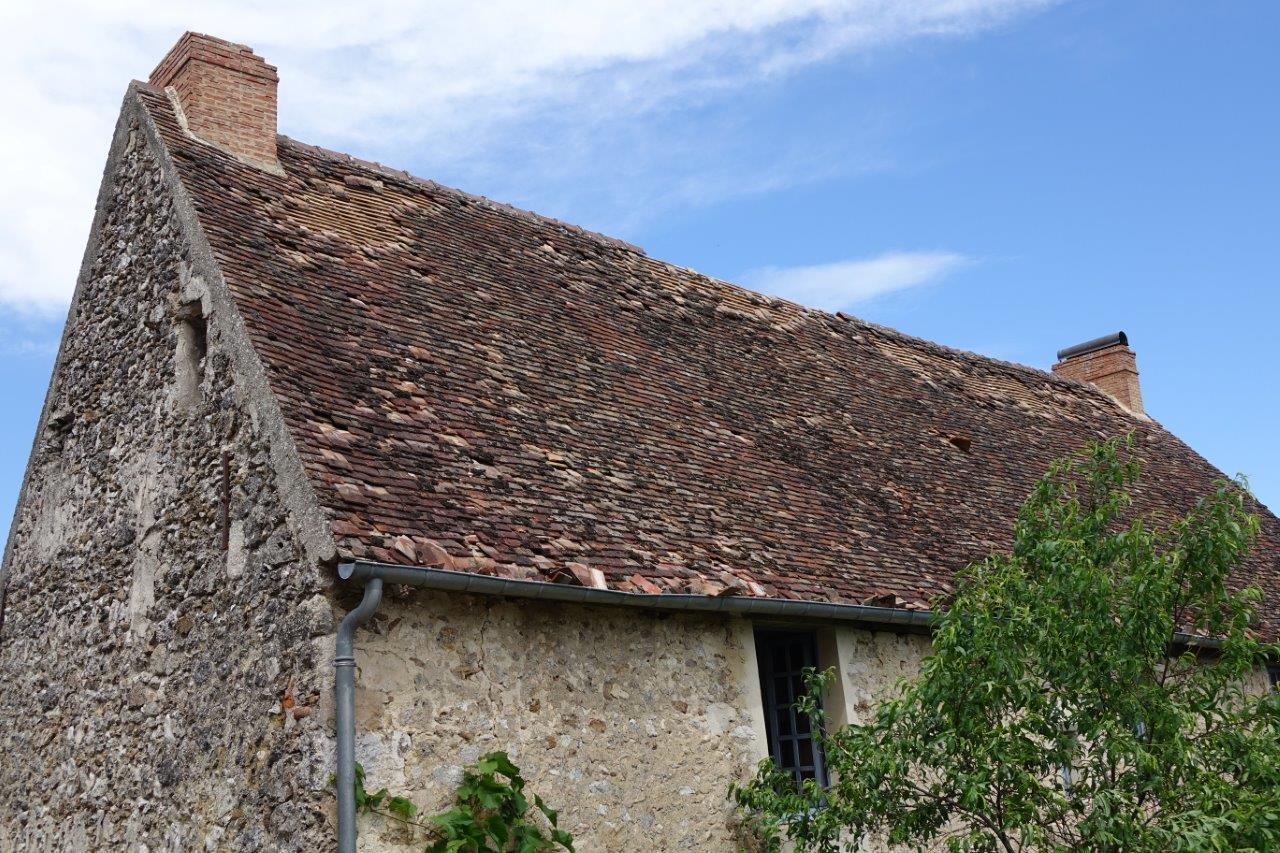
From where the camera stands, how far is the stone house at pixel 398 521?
6.84 metres

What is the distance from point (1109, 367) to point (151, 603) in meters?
14.9

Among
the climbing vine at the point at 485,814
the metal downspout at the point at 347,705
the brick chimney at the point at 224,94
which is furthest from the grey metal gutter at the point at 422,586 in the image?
the brick chimney at the point at 224,94

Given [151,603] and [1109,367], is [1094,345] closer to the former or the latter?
[1109,367]

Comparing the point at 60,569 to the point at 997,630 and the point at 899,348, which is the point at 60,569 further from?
the point at 899,348

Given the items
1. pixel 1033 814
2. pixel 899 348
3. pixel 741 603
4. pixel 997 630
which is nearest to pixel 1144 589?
pixel 997 630

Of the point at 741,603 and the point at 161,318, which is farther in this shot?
the point at 161,318

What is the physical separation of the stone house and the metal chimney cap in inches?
291

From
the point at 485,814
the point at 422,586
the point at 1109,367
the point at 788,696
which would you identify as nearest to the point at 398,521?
the point at 422,586

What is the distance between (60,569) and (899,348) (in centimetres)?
1002

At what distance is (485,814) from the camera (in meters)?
6.69

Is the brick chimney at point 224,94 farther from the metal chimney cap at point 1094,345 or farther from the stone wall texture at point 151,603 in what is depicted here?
the metal chimney cap at point 1094,345

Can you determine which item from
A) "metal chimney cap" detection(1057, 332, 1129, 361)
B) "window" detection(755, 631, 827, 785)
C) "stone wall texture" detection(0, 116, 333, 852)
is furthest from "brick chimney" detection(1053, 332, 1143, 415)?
"stone wall texture" detection(0, 116, 333, 852)

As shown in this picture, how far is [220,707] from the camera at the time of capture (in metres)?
7.31

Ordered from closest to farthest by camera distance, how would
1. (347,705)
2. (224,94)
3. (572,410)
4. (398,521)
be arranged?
(347,705)
(398,521)
(572,410)
(224,94)
